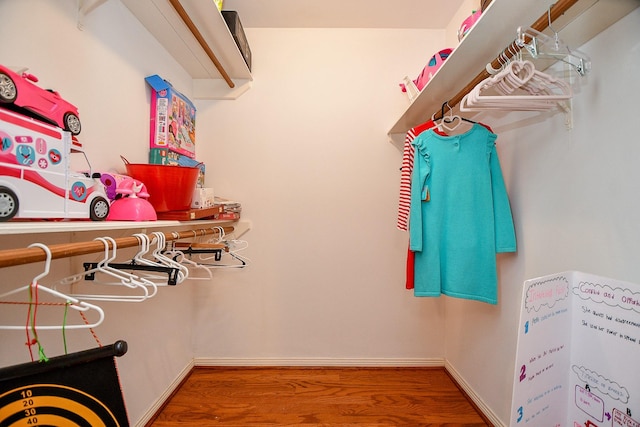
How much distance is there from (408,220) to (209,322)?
1.57m

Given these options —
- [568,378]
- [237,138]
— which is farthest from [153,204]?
[568,378]

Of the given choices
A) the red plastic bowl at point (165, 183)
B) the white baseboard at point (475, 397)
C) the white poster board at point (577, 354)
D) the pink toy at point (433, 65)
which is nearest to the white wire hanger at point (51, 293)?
the red plastic bowl at point (165, 183)

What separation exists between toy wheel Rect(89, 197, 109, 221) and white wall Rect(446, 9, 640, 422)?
1.63 m

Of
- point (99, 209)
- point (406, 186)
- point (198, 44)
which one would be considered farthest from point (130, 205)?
point (406, 186)

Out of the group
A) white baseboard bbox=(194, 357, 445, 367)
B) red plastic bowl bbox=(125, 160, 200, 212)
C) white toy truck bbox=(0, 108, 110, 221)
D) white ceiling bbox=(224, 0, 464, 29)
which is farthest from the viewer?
white baseboard bbox=(194, 357, 445, 367)

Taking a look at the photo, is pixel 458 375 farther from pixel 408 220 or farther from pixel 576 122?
pixel 576 122

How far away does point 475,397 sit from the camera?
1.66 metres

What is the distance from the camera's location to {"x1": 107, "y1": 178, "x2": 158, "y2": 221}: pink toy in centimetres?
102

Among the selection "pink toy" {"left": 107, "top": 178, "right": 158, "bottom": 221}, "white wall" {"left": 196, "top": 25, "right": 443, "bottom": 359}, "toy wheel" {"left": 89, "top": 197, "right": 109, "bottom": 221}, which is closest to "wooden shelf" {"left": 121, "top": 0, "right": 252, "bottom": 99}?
"white wall" {"left": 196, "top": 25, "right": 443, "bottom": 359}

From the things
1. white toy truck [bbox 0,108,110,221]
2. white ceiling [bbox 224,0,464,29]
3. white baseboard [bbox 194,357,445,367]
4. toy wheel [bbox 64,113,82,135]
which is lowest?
white baseboard [bbox 194,357,445,367]

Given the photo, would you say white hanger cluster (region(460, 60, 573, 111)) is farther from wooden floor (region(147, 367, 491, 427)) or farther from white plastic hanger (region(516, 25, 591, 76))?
wooden floor (region(147, 367, 491, 427))

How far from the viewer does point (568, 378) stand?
2.89 ft

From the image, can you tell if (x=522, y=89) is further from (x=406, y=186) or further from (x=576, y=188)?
(x=406, y=186)

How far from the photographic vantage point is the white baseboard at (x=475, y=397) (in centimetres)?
148
